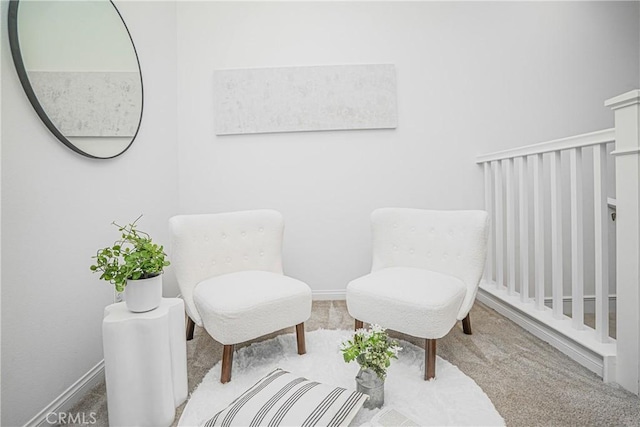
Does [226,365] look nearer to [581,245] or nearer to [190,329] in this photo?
[190,329]

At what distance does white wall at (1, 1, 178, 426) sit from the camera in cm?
106

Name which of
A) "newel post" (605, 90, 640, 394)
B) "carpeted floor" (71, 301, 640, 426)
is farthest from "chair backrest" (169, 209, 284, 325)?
"newel post" (605, 90, 640, 394)

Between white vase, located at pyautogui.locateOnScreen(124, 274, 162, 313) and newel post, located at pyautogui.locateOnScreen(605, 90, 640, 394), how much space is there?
6.06ft

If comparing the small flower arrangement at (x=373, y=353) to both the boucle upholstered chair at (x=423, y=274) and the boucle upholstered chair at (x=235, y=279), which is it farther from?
the boucle upholstered chair at (x=235, y=279)

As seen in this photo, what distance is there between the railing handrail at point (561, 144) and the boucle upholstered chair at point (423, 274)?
0.50 m

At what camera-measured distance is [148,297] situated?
118cm

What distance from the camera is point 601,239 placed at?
1427 millimetres

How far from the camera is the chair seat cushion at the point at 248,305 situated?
134cm

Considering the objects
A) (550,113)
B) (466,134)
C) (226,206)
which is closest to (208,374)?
(226,206)

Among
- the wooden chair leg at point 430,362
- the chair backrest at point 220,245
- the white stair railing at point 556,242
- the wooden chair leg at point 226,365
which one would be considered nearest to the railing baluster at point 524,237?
the white stair railing at point 556,242

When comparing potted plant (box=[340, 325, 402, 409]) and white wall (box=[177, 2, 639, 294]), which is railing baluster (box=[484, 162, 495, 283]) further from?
potted plant (box=[340, 325, 402, 409])

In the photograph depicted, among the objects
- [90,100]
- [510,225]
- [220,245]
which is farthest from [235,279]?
[510,225]

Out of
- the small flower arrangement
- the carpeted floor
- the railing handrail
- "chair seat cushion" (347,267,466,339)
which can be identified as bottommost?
the carpeted floor

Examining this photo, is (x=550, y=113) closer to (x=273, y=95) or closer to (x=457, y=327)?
(x=457, y=327)
